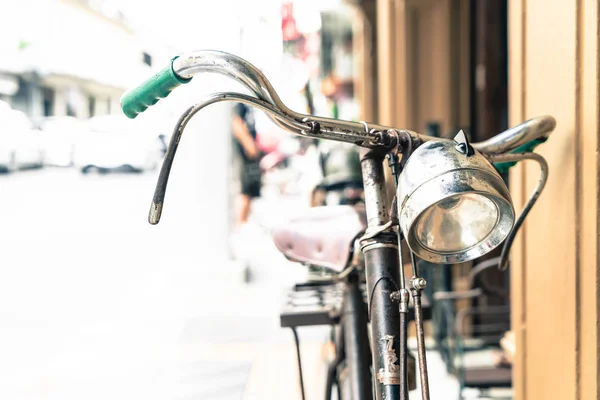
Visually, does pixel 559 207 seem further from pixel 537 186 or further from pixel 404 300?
pixel 404 300

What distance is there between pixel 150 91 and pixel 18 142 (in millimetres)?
6891

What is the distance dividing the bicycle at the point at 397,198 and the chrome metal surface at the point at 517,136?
16cm

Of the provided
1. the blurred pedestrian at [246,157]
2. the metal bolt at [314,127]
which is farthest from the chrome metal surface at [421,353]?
the blurred pedestrian at [246,157]

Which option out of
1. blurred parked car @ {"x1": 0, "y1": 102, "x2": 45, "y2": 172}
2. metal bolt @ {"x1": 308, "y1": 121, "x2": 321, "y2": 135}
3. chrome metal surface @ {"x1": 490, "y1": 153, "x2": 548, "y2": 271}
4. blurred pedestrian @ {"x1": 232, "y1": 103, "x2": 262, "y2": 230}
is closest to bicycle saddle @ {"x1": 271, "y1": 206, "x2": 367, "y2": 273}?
chrome metal surface @ {"x1": 490, "y1": 153, "x2": 548, "y2": 271}

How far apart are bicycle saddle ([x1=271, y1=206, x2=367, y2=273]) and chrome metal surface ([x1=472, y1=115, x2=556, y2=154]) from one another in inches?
12.9

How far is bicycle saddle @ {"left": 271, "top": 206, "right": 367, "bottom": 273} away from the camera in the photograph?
121 centimetres

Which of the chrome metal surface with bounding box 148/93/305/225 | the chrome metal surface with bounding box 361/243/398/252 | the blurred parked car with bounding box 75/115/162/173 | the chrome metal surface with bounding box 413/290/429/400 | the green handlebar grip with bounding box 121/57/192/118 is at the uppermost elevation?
the blurred parked car with bounding box 75/115/162/173

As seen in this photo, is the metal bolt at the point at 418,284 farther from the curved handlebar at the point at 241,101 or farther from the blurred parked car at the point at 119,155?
the blurred parked car at the point at 119,155

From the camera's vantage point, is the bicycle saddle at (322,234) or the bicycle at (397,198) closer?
the bicycle at (397,198)

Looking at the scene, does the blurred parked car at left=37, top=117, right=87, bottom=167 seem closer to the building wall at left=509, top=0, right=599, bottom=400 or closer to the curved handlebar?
the building wall at left=509, top=0, right=599, bottom=400

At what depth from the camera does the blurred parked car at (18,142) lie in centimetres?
620

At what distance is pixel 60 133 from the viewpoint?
6.84 m

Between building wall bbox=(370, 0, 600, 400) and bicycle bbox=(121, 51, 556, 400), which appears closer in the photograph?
bicycle bbox=(121, 51, 556, 400)

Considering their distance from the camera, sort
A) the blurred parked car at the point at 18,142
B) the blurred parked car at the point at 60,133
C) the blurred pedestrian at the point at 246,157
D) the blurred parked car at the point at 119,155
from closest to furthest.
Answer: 1. the blurred pedestrian at the point at 246,157
2. the blurred parked car at the point at 18,142
3. the blurred parked car at the point at 60,133
4. the blurred parked car at the point at 119,155
